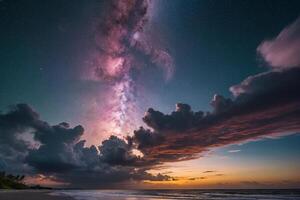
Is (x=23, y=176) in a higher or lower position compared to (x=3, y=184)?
higher

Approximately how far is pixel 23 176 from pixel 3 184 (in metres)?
43.7

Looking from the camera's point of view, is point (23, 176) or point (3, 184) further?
point (23, 176)

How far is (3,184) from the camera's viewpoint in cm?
12525

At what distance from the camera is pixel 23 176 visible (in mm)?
167000
